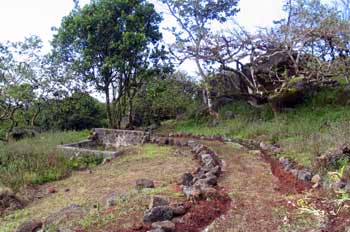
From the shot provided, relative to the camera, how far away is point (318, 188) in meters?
5.05

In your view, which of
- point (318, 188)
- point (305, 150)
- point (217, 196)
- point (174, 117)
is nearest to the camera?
point (217, 196)

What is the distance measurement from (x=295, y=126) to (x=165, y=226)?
7432 mm

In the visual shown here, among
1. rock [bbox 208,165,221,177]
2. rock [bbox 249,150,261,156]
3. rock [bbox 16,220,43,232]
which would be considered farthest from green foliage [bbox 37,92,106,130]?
rock [bbox 16,220,43,232]

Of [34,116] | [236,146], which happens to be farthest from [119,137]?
[34,116]

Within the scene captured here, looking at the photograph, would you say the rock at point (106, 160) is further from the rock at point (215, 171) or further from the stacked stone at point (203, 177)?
the rock at point (215, 171)

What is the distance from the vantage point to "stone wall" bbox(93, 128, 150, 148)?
11975mm

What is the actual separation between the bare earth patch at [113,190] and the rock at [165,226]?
0.36 metres

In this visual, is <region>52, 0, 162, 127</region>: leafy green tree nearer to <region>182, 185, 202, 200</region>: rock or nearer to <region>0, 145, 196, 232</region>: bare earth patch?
<region>0, 145, 196, 232</region>: bare earth patch

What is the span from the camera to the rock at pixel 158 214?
390 centimetres

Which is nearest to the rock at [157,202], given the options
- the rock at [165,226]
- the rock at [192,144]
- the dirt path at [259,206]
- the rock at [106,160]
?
the rock at [165,226]

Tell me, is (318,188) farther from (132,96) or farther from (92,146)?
(132,96)

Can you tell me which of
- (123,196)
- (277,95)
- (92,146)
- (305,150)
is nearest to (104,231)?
(123,196)

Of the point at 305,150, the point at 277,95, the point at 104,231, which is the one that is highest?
Result: the point at 277,95

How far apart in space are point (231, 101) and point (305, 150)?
8.35 m
